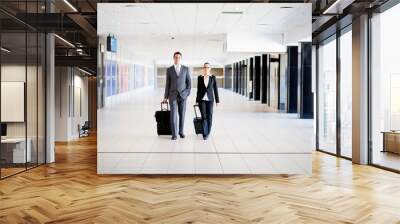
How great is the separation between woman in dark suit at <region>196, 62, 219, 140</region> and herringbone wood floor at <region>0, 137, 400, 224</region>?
3.02 ft

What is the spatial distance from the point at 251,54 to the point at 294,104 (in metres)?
1.18

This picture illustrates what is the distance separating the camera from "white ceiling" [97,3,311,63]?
7.51 meters

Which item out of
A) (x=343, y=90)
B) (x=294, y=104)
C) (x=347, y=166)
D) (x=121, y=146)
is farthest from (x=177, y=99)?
(x=343, y=90)

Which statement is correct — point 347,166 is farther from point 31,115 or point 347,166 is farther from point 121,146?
point 31,115

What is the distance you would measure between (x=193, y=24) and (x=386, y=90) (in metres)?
3.72

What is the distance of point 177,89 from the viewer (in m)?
7.71

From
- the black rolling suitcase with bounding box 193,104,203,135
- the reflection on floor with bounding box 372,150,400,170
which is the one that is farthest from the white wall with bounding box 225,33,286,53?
the reflection on floor with bounding box 372,150,400,170

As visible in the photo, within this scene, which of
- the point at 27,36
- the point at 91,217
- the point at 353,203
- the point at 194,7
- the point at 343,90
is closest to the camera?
the point at 91,217

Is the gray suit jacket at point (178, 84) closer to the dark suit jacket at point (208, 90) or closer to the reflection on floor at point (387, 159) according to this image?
the dark suit jacket at point (208, 90)

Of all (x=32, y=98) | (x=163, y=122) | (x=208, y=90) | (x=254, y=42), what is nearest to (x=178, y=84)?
(x=208, y=90)

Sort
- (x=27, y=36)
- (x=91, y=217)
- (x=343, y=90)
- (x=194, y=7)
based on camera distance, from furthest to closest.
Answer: (x=343, y=90)
(x=27, y=36)
(x=194, y=7)
(x=91, y=217)

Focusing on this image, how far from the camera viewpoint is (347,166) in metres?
9.18

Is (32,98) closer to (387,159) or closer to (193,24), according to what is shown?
(193,24)

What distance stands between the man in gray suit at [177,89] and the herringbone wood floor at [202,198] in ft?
2.97
